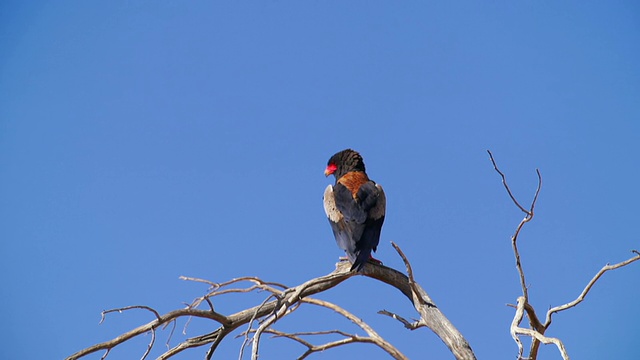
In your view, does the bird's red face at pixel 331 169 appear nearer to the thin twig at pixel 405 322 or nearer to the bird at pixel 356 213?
the bird at pixel 356 213

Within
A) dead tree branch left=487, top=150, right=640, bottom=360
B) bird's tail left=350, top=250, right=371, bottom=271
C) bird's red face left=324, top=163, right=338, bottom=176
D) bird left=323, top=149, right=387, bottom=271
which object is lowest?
dead tree branch left=487, top=150, right=640, bottom=360

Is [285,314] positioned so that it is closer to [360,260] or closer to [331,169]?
[360,260]

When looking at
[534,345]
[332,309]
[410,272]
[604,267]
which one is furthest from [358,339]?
[604,267]

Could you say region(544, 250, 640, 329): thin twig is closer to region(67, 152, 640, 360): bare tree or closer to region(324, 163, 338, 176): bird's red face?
region(67, 152, 640, 360): bare tree

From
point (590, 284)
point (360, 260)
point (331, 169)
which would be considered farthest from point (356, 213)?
point (590, 284)

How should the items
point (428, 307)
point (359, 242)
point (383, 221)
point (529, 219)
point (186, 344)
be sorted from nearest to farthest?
1. point (529, 219)
2. point (186, 344)
3. point (428, 307)
4. point (359, 242)
5. point (383, 221)

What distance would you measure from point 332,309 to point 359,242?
64 centimetres

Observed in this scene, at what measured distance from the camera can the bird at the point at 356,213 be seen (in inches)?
209

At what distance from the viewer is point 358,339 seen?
4723 mm

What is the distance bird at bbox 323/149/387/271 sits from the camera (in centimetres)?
531

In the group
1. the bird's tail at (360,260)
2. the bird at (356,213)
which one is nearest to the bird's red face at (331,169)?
the bird at (356,213)

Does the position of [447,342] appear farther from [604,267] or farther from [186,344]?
[186,344]

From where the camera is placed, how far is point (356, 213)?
559cm

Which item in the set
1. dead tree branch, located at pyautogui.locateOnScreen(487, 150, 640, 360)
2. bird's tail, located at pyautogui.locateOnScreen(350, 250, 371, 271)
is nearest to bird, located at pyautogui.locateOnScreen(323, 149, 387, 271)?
bird's tail, located at pyautogui.locateOnScreen(350, 250, 371, 271)
